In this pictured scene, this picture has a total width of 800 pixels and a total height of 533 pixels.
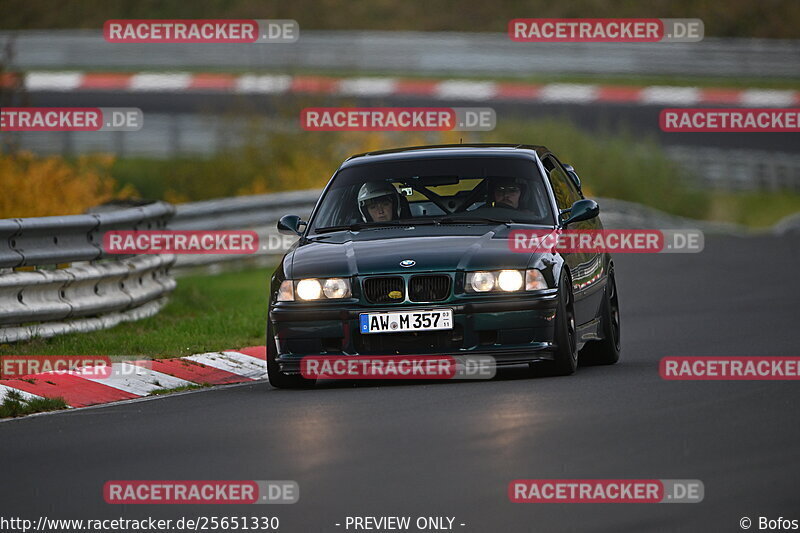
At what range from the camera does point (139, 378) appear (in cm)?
1205

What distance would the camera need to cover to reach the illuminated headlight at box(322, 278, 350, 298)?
1102cm

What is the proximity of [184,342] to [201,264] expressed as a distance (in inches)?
346

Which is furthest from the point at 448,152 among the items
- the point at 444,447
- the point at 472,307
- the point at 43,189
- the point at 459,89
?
the point at 459,89

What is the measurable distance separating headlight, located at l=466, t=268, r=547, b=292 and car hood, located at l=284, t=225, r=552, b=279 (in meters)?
0.04

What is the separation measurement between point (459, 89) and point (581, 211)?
1155 inches

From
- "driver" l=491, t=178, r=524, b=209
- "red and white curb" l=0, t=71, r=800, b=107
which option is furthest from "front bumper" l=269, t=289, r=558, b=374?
"red and white curb" l=0, t=71, r=800, b=107

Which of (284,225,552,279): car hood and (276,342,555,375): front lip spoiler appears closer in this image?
(276,342,555,375): front lip spoiler

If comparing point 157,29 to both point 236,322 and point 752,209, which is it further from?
point 236,322

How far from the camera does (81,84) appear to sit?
40375 millimetres

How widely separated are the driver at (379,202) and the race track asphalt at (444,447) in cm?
136

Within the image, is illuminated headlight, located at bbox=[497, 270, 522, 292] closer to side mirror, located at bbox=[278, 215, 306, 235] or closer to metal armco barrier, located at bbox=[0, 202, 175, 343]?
side mirror, located at bbox=[278, 215, 306, 235]

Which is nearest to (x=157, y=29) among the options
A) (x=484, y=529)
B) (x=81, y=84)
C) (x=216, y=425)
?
(x=81, y=84)

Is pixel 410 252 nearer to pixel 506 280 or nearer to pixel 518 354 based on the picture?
pixel 506 280

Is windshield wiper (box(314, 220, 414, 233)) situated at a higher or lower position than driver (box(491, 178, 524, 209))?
lower
